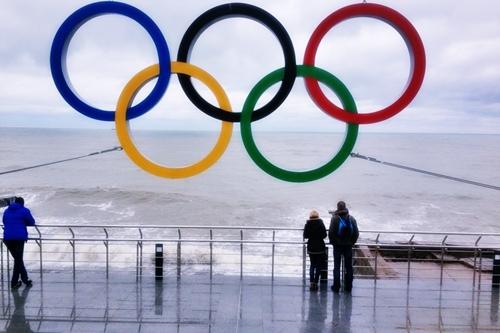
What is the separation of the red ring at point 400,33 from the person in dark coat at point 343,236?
1616 millimetres

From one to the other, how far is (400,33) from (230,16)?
8.68 feet

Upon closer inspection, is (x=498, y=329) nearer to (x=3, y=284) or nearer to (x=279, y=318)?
(x=279, y=318)

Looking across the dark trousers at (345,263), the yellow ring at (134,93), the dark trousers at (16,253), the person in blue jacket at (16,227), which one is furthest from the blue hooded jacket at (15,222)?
the dark trousers at (345,263)

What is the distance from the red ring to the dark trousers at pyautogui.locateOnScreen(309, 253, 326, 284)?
2581mm

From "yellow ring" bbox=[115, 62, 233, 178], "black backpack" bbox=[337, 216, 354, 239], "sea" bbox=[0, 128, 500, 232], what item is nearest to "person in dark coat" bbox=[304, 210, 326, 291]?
"black backpack" bbox=[337, 216, 354, 239]

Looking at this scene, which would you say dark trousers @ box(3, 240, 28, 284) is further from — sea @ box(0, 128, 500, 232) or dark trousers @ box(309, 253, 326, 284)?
sea @ box(0, 128, 500, 232)

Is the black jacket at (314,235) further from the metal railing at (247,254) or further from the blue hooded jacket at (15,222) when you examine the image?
the blue hooded jacket at (15,222)

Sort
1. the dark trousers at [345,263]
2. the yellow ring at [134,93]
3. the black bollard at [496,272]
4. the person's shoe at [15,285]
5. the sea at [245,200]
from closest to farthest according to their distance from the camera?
the yellow ring at [134,93] → the dark trousers at [345,263] → the person's shoe at [15,285] → the black bollard at [496,272] → the sea at [245,200]

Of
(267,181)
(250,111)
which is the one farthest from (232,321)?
(267,181)

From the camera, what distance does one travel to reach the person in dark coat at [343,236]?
7680 mm

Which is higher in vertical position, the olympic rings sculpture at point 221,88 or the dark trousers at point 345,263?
the olympic rings sculpture at point 221,88

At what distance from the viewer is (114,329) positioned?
6.47m

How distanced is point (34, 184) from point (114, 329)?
162 feet

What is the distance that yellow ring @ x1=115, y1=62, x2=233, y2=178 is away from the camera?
22.5ft
